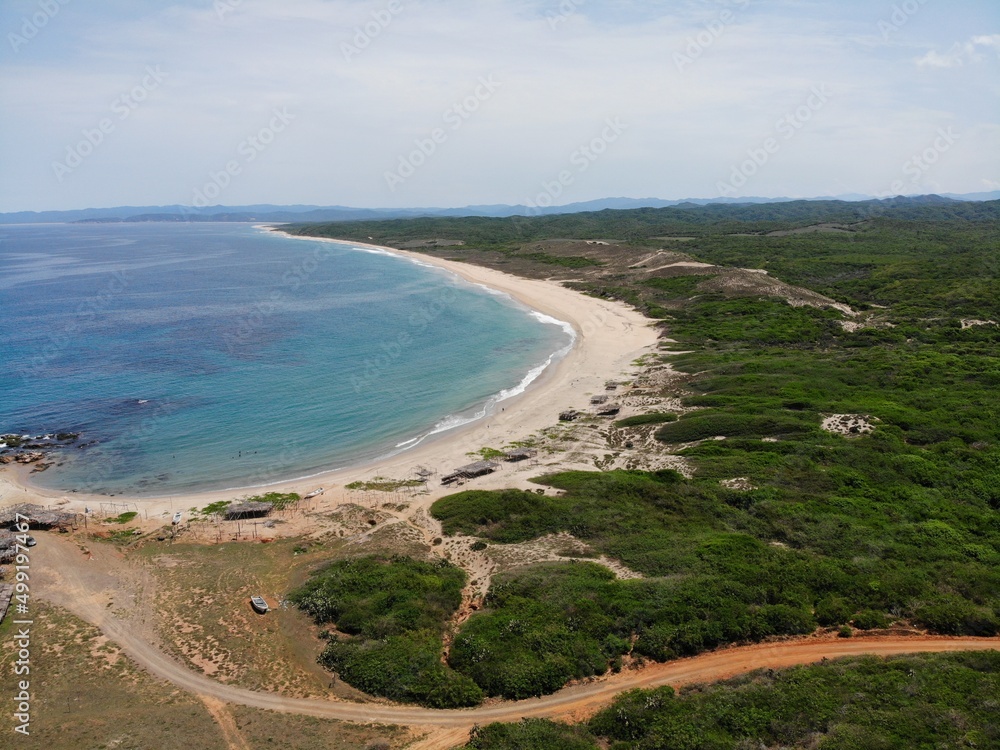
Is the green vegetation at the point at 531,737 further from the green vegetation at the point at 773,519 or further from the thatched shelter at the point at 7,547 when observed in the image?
the thatched shelter at the point at 7,547

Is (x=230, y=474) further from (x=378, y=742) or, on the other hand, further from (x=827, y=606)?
(x=827, y=606)

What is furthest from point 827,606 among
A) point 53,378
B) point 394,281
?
point 394,281

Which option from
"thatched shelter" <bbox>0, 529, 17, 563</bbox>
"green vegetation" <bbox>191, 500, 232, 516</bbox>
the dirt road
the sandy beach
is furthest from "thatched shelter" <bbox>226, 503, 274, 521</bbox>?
the dirt road

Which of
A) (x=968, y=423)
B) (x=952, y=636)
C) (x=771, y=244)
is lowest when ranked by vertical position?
(x=952, y=636)

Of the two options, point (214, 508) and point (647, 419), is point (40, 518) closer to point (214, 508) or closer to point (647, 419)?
point (214, 508)

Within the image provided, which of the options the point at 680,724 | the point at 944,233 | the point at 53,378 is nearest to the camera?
the point at 680,724

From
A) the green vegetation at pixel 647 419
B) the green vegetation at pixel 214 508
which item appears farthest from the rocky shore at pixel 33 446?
the green vegetation at pixel 647 419

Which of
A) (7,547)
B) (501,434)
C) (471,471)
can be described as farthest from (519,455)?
(7,547)
